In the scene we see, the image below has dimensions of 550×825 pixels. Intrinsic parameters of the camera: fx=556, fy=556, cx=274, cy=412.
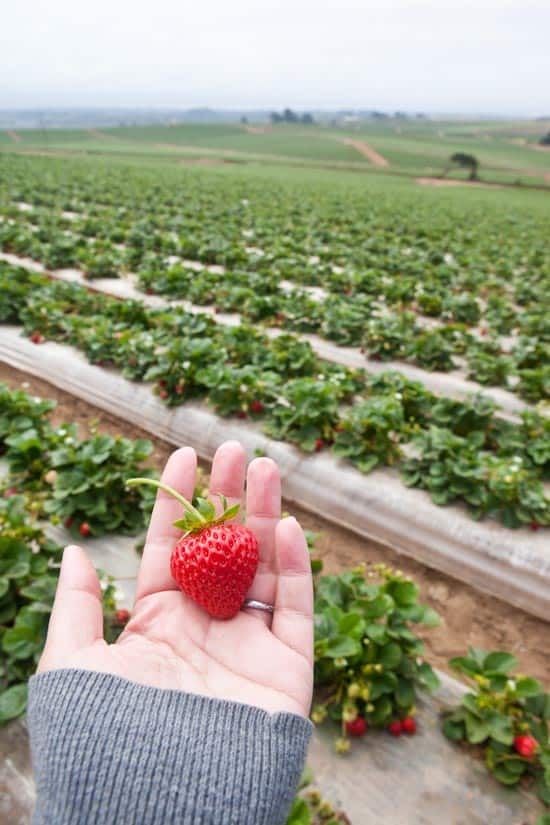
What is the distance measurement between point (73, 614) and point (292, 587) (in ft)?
2.13

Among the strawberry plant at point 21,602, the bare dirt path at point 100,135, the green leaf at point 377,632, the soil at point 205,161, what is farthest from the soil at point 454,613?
the bare dirt path at point 100,135

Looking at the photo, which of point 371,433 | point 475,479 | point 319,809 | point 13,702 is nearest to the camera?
point 319,809

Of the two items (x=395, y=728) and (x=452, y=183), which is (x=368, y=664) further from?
(x=452, y=183)

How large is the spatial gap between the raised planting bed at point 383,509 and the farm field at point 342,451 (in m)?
0.01

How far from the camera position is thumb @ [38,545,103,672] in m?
1.47

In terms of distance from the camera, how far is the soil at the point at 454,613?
3117mm

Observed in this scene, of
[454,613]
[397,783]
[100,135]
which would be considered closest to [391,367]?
[454,613]

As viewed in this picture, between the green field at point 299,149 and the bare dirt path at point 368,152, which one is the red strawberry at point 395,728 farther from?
the bare dirt path at point 368,152

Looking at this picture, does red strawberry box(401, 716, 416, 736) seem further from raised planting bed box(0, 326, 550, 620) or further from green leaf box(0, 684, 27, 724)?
green leaf box(0, 684, 27, 724)

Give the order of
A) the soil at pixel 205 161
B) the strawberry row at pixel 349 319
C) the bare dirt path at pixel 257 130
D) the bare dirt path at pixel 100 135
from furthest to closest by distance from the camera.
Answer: the bare dirt path at pixel 257 130
the bare dirt path at pixel 100 135
the soil at pixel 205 161
the strawberry row at pixel 349 319

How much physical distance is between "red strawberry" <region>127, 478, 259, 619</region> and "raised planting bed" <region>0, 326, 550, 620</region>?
223 cm

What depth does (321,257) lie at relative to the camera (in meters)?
10.8

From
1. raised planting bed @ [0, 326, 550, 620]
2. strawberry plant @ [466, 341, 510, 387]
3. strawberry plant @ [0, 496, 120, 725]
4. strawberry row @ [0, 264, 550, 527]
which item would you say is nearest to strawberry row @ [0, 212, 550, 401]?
strawberry plant @ [466, 341, 510, 387]

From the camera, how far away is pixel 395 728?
2.29 meters
